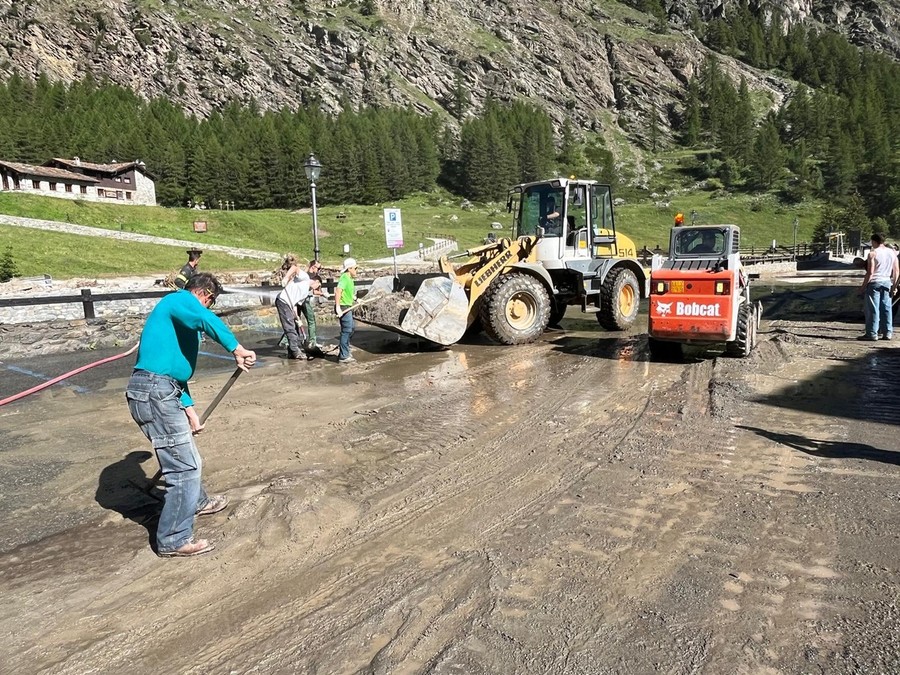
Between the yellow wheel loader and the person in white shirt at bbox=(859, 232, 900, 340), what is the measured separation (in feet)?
13.7

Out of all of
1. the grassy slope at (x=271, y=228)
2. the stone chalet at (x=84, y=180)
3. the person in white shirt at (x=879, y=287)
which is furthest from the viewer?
the stone chalet at (x=84, y=180)

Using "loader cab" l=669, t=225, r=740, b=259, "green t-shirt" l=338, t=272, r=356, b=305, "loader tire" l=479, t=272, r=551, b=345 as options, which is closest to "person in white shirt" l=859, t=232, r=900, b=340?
"loader cab" l=669, t=225, r=740, b=259

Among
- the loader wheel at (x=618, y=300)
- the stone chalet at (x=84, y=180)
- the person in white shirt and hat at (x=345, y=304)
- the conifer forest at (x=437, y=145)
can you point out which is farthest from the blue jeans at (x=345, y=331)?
the conifer forest at (x=437, y=145)

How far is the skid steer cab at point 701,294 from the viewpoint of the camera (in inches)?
332

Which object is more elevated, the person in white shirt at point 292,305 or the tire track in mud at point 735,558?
the person in white shirt at point 292,305

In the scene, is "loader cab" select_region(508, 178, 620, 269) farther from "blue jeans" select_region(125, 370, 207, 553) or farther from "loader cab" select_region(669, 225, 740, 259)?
"blue jeans" select_region(125, 370, 207, 553)

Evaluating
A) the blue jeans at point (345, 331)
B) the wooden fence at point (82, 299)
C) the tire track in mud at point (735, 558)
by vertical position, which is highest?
the wooden fence at point (82, 299)

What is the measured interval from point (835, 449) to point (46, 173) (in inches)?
2899

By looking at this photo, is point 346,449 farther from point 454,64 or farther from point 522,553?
point 454,64

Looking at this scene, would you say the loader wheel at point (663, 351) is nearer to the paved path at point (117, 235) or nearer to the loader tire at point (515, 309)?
the loader tire at point (515, 309)

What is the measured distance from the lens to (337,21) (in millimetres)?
154625

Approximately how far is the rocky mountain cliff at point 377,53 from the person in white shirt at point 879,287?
13911cm

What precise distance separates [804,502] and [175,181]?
282 feet

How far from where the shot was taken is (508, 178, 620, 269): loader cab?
11383mm
